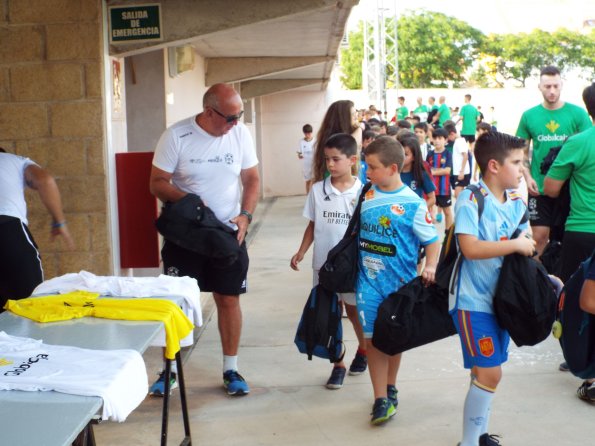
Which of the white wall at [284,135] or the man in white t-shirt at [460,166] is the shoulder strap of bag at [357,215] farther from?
the white wall at [284,135]

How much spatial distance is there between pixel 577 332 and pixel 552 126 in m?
3.40

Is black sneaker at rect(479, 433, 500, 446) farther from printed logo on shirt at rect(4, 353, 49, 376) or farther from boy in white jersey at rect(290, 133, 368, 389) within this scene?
printed logo on shirt at rect(4, 353, 49, 376)

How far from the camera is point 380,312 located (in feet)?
14.6

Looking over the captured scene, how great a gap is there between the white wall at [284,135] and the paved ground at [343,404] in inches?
531

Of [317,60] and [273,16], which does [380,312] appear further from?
[317,60]

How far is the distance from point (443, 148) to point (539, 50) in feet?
239

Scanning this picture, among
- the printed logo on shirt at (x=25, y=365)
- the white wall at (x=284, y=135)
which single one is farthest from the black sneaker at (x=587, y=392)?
the white wall at (x=284, y=135)

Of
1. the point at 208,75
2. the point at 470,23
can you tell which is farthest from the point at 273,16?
the point at 470,23

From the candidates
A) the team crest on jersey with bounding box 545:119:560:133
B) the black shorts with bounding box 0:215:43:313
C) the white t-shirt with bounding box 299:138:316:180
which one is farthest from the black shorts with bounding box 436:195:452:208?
the black shorts with bounding box 0:215:43:313

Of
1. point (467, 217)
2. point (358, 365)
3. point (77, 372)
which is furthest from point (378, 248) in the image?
point (77, 372)

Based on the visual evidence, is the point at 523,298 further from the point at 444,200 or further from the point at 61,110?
the point at 444,200

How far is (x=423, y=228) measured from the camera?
4.57 meters

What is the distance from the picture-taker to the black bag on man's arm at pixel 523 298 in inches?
153

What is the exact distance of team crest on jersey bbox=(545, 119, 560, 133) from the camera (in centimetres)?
649
